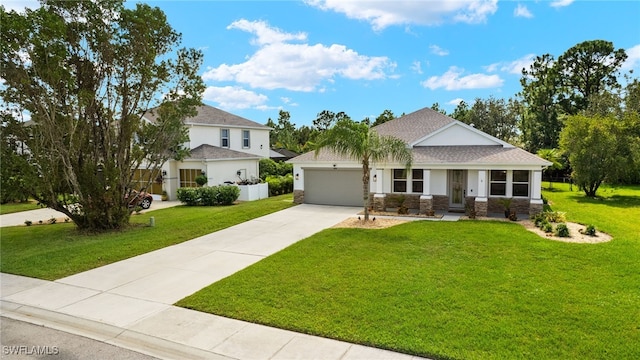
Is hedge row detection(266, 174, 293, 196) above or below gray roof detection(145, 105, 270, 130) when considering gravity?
below

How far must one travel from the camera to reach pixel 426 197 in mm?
18016

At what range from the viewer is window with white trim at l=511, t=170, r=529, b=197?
1745 cm

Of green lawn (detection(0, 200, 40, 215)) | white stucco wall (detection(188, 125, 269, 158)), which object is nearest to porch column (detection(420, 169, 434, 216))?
white stucco wall (detection(188, 125, 269, 158))

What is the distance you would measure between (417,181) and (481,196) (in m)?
3.18

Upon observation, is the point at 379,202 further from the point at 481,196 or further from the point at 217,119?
the point at 217,119

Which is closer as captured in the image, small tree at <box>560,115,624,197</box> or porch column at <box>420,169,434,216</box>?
porch column at <box>420,169,434,216</box>

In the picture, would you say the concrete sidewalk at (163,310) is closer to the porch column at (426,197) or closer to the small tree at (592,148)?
the porch column at (426,197)

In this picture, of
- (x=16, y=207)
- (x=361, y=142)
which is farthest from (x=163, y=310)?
(x=16, y=207)

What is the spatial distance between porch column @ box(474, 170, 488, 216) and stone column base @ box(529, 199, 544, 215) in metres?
1.87

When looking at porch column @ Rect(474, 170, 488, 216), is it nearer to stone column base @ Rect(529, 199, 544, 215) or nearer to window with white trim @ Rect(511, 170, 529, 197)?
window with white trim @ Rect(511, 170, 529, 197)

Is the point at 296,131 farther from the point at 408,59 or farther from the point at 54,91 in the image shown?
the point at 54,91

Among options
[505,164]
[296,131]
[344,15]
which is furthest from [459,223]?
[296,131]

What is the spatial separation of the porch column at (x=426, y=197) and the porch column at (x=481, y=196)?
78.3 inches

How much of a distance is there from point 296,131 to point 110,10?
50.4 metres
